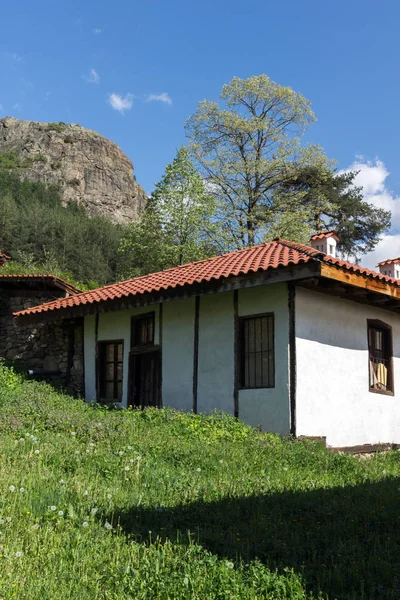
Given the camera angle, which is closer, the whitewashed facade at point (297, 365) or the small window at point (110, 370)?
the whitewashed facade at point (297, 365)

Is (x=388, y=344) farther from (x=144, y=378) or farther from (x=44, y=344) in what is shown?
(x=44, y=344)

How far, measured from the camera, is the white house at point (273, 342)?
35.5 ft

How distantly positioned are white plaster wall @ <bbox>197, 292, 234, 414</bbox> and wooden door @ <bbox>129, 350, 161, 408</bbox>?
156 centimetres

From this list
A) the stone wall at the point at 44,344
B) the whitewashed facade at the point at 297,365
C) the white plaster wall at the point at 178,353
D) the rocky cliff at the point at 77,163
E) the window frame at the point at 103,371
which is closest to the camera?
the whitewashed facade at the point at 297,365

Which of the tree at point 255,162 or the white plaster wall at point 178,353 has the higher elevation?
the tree at point 255,162

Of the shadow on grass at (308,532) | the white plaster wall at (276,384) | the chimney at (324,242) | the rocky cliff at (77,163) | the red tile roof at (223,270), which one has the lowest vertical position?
the shadow on grass at (308,532)

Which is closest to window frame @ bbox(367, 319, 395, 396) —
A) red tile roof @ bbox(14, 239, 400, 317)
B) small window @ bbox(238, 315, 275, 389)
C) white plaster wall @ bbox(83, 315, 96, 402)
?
red tile roof @ bbox(14, 239, 400, 317)

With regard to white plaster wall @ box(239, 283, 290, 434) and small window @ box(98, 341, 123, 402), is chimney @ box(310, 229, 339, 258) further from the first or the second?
small window @ box(98, 341, 123, 402)

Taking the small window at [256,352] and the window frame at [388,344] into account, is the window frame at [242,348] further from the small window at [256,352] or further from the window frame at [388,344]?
the window frame at [388,344]

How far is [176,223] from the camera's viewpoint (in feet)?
89.3

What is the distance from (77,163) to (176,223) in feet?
216

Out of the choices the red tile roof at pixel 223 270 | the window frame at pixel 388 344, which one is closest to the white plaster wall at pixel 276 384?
the red tile roof at pixel 223 270

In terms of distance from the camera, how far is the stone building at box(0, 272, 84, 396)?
15906 millimetres

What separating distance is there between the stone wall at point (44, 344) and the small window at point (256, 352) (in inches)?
215
